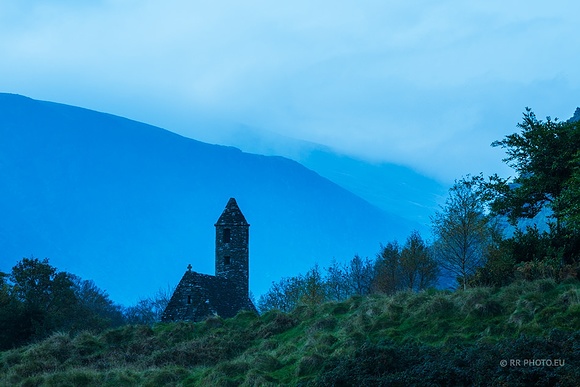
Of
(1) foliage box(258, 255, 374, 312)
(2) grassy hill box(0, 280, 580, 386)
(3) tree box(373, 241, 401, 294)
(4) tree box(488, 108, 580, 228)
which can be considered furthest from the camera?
(1) foliage box(258, 255, 374, 312)

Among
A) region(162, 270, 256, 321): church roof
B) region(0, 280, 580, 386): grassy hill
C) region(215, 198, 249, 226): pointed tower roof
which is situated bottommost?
region(0, 280, 580, 386): grassy hill

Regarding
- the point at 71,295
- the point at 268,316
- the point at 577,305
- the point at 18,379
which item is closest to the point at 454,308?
the point at 577,305

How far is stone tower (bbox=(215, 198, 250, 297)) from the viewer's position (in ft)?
146

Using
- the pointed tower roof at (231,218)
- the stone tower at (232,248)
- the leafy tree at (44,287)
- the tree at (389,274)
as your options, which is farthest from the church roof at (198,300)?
the leafy tree at (44,287)

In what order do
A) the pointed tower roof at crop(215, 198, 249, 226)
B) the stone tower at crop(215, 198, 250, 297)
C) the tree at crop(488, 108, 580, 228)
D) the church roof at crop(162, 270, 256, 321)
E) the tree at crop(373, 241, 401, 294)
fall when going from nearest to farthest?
the tree at crop(488, 108, 580, 228)
the church roof at crop(162, 270, 256, 321)
the stone tower at crop(215, 198, 250, 297)
the pointed tower roof at crop(215, 198, 249, 226)
the tree at crop(373, 241, 401, 294)

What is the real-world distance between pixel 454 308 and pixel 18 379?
49.7 ft

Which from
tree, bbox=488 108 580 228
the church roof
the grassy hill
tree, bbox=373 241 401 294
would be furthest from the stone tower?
tree, bbox=488 108 580 228

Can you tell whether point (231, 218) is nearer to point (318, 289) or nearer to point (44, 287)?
point (318, 289)

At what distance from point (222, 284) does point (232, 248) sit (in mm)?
4327

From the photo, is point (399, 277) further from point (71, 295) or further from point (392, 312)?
point (392, 312)

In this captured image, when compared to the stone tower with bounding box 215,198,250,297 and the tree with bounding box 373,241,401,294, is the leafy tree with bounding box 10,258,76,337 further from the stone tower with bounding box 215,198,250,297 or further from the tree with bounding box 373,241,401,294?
the tree with bounding box 373,241,401,294

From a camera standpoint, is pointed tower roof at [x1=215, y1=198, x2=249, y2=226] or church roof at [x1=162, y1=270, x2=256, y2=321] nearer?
church roof at [x1=162, y1=270, x2=256, y2=321]

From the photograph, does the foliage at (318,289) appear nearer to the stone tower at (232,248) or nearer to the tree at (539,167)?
the stone tower at (232,248)

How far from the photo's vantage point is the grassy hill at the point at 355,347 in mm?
14586
